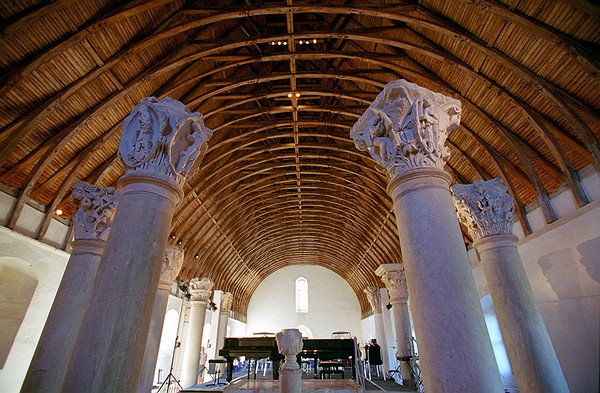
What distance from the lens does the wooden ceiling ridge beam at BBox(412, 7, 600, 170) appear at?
22.9ft

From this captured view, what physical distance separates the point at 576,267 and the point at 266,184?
13875mm

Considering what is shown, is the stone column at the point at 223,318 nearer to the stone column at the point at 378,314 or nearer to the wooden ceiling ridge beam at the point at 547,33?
the stone column at the point at 378,314

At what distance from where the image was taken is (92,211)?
6559 mm

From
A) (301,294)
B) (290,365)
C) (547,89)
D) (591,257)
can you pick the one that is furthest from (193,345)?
(301,294)

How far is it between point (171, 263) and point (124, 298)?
908cm

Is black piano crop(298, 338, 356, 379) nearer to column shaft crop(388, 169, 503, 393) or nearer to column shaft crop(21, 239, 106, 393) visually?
column shaft crop(21, 239, 106, 393)

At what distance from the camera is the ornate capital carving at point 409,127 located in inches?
156

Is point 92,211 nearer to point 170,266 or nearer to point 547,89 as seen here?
point 170,266

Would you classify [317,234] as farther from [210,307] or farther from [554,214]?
[554,214]

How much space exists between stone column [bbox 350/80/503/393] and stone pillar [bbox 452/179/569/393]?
3.28 m

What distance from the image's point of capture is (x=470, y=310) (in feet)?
10.1

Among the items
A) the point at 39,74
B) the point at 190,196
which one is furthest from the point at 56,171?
the point at 190,196

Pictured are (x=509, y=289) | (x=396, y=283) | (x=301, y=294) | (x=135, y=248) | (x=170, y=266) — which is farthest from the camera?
(x=301, y=294)

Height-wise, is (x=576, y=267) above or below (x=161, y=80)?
below
